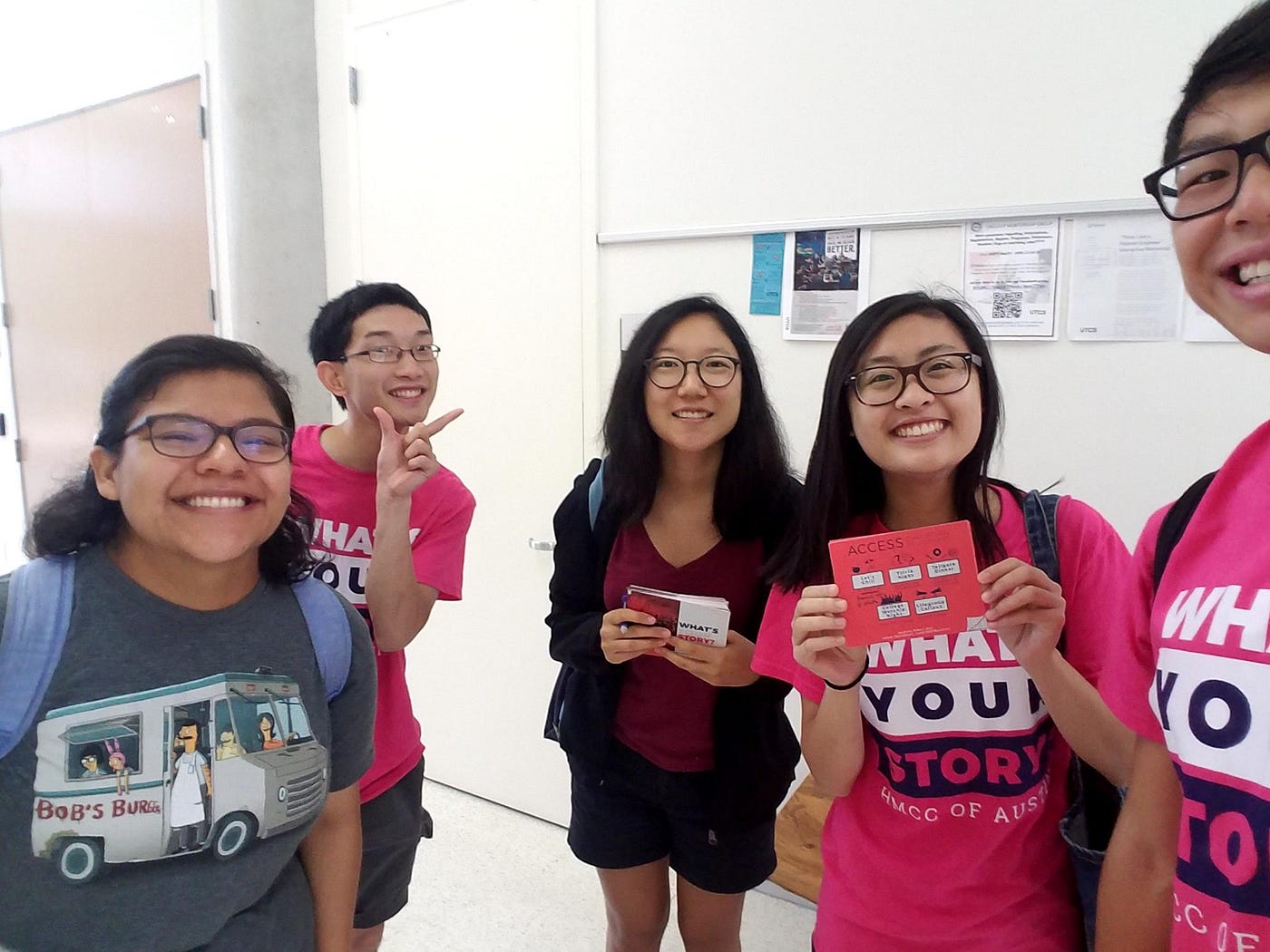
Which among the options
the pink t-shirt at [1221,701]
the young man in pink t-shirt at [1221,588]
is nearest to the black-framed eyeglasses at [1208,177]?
the young man in pink t-shirt at [1221,588]

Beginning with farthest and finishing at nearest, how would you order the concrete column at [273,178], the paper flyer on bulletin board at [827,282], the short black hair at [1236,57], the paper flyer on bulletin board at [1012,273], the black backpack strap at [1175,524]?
the concrete column at [273,178] → the paper flyer on bulletin board at [827,282] → the paper flyer on bulletin board at [1012,273] → the black backpack strap at [1175,524] → the short black hair at [1236,57]

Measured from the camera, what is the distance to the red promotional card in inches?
41.0

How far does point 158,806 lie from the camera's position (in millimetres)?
927

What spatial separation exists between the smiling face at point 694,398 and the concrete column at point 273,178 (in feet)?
6.75

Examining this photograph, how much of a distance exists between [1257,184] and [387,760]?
1611mm

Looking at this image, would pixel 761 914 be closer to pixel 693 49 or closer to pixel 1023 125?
pixel 1023 125

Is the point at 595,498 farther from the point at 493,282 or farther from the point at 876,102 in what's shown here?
the point at 493,282

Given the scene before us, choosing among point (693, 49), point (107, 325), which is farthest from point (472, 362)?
point (107, 325)

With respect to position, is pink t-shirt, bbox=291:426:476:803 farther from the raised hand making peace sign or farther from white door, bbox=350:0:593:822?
white door, bbox=350:0:593:822

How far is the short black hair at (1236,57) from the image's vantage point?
64cm

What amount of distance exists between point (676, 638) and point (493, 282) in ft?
5.87

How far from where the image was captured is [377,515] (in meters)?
1.50

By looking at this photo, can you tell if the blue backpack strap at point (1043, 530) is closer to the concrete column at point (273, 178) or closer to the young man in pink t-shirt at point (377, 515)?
the young man in pink t-shirt at point (377, 515)

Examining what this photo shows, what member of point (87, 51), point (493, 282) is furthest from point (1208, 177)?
point (87, 51)
